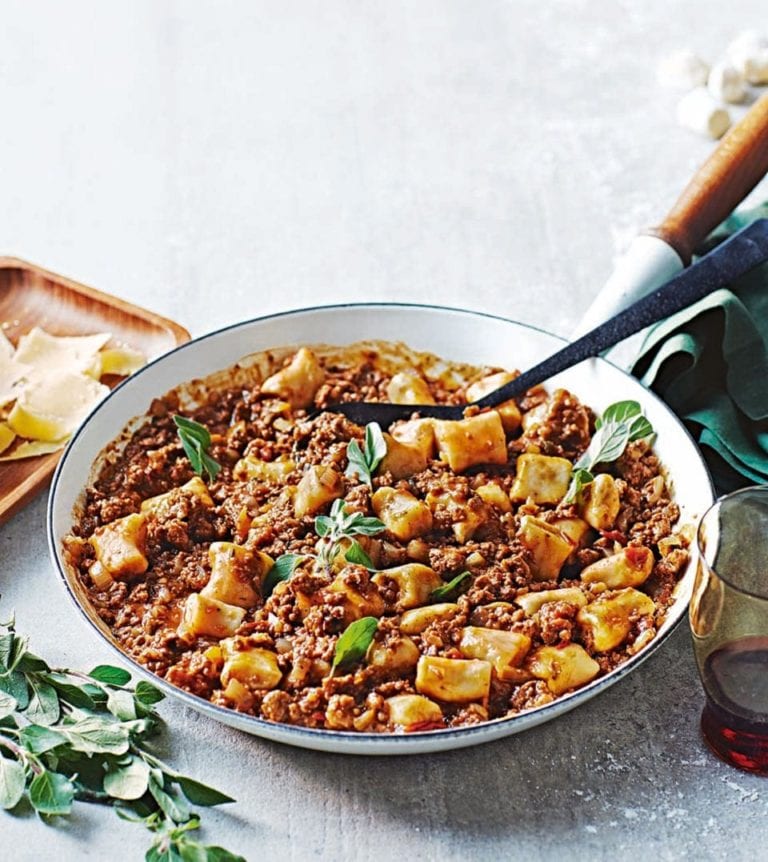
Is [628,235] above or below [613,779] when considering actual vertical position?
above

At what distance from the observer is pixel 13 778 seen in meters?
2.87

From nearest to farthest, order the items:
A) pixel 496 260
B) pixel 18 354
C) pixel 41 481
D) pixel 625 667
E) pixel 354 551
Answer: pixel 625 667 < pixel 354 551 < pixel 41 481 < pixel 18 354 < pixel 496 260

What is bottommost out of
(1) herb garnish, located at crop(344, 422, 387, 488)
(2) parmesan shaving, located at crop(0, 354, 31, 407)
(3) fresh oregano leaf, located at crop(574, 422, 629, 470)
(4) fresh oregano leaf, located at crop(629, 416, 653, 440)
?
(2) parmesan shaving, located at crop(0, 354, 31, 407)

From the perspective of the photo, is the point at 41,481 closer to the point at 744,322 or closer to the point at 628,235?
the point at 744,322

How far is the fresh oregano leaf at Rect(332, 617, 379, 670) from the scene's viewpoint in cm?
295

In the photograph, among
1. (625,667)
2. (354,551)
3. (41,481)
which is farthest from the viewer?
(41,481)

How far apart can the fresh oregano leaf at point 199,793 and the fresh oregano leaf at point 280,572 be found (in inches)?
22.3

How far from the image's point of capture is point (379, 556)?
330 centimetres

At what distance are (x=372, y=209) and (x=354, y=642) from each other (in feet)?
8.89

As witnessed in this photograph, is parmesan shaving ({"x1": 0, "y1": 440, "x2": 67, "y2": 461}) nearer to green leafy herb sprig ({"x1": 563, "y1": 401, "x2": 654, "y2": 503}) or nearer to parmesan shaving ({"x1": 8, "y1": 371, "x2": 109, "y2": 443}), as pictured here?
parmesan shaving ({"x1": 8, "y1": 371, "x2": 109, "y2": 443})

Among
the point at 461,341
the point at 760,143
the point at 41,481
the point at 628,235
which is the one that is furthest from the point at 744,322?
the point at 41,481

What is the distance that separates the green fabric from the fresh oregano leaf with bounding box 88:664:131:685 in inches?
71.3

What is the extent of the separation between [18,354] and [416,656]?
2.01 m

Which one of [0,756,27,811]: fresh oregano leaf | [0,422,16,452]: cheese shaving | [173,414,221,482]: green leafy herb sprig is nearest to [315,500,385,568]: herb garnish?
[173,414,221,482]: green leafy herb sprig
